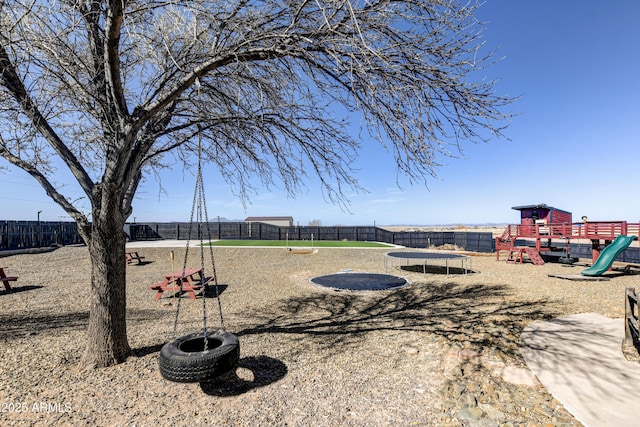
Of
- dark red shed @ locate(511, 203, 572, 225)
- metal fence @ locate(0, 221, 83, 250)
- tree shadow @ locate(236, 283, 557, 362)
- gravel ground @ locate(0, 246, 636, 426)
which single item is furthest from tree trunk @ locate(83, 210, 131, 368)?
dark red shed @ locate(511, 203, 572, 225)

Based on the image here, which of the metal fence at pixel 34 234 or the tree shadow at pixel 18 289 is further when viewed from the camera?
the metal fence at pixel 34 234

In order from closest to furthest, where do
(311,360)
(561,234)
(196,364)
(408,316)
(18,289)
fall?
(196,364) → (311,360) → (408,316) → (18,289) → (561,234)

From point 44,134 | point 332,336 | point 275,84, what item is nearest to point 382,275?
point 332,336

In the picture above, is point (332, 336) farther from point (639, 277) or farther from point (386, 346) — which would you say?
point (639, 277)

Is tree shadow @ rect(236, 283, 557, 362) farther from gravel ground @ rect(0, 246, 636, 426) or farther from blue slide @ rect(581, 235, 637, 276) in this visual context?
blue slide @ rect(581, 235, 637, 276)

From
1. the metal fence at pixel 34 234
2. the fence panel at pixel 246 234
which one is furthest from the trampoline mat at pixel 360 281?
the metal fence at pixel 34 234

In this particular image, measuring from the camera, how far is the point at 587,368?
12.7 ft

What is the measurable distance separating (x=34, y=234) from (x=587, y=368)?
26.2 meters

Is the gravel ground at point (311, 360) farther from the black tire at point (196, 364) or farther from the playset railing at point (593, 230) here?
the playset railing at point (593, 230)

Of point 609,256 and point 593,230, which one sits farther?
point 593,230

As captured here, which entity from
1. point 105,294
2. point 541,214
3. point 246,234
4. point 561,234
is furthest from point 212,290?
point 246,234

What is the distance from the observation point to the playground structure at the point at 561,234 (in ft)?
40.6

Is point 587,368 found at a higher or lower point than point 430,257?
lower

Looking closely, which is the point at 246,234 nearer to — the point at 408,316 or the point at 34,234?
the point at 34,234
